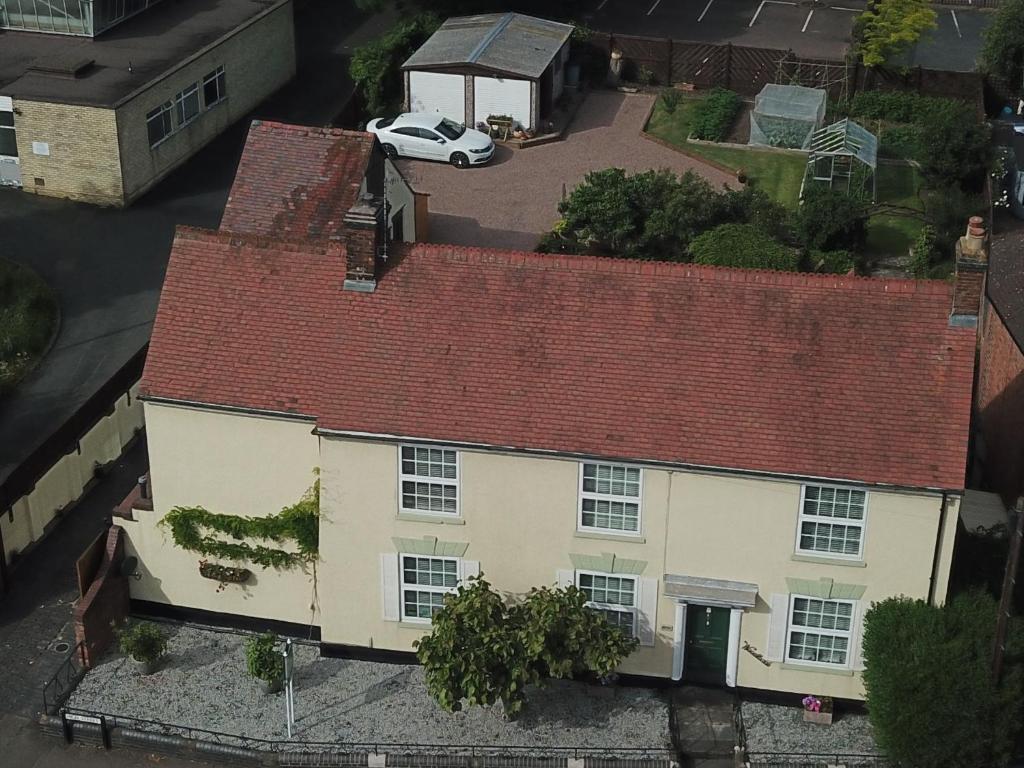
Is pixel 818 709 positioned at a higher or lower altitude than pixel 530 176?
lower

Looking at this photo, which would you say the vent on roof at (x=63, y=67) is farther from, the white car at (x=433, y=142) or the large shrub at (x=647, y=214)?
the large shrub at (x=647, y=214)

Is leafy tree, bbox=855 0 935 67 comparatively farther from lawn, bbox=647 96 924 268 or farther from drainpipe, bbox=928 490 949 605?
drainpipe, bbox=928 490 949 605

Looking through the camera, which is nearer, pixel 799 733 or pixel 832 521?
pixel 832 521

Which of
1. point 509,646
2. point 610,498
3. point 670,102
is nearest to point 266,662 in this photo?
point 509,646

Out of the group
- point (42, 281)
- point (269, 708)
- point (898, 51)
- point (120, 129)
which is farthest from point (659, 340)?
point (898, 51)

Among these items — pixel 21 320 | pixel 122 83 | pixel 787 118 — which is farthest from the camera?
pixel 787 118

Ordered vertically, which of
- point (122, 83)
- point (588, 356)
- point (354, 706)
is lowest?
point (354, 706)

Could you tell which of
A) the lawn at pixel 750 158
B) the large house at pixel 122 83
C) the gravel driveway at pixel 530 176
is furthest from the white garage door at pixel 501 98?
the large house at pixel 122 83

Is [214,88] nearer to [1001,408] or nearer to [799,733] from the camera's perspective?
[1001,408]
